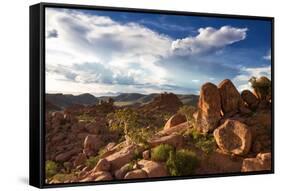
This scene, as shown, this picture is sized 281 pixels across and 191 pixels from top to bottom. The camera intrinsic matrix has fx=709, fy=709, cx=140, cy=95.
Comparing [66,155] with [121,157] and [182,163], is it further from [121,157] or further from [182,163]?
[182,163]

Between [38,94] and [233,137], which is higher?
[38,94]

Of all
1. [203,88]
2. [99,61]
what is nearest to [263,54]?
[203,88]

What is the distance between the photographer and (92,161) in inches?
333

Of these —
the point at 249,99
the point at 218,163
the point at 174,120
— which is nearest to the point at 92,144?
the point at 174,120

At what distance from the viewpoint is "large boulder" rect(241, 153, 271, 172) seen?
9.39 meters

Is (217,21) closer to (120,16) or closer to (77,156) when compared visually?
(120,16)

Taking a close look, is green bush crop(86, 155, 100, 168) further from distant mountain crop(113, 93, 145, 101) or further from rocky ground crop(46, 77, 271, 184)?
distant mountain crop(113, 93, 145, 101)

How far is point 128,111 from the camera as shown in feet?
28.5

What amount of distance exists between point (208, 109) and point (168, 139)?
0.72 metres

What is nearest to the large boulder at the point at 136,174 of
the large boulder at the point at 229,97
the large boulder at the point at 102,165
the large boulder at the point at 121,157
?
the large boulder at the point at 121,157

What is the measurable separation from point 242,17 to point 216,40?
0.51 m

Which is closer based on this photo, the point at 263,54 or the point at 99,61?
the point at 99,61

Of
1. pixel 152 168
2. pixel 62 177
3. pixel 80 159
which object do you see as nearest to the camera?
pixel 62 177

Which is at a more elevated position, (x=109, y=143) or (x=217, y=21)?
(x=217, y=21)
